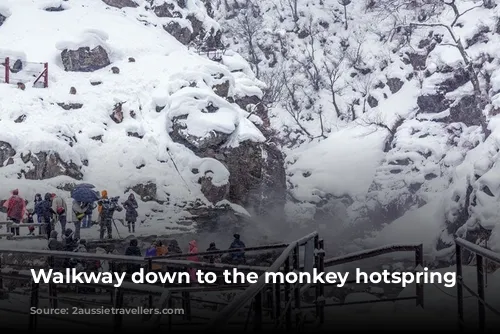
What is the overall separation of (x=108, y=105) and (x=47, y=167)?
5.78m

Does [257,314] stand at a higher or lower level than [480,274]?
lower

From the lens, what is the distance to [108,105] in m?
26.0

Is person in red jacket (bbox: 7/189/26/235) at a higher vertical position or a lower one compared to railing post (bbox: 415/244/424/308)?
higher

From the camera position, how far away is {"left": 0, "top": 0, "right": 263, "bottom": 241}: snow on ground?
72.6ft

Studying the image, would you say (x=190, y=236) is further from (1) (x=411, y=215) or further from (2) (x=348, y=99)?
(2) (x=348, y=99)

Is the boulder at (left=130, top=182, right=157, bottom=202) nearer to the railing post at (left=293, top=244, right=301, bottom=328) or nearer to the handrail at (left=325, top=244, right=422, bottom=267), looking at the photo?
the handrail at (left=325, top=244, right=422, bottom=267)

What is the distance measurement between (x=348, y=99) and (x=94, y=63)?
24.0m

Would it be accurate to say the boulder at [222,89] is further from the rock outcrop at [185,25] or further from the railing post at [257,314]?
the railing post at [257,314]

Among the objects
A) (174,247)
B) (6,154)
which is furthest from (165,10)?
(174,247)

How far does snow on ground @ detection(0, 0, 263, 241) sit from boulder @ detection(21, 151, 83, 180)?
1.11 ft

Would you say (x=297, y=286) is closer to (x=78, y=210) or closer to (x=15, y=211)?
(x=78, y=210)

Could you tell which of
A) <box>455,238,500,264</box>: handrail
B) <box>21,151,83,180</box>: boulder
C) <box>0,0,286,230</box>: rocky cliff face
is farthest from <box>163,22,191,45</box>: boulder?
<box>455,238,500,264</box>: handrail

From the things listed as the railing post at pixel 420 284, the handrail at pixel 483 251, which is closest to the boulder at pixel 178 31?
the railing post at pixel 420 284

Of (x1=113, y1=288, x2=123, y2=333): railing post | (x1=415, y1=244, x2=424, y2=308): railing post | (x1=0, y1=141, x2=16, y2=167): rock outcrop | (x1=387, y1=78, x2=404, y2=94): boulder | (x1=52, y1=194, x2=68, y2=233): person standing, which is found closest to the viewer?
(x1=113, y1=288, x2=123, y2=333): railing post
